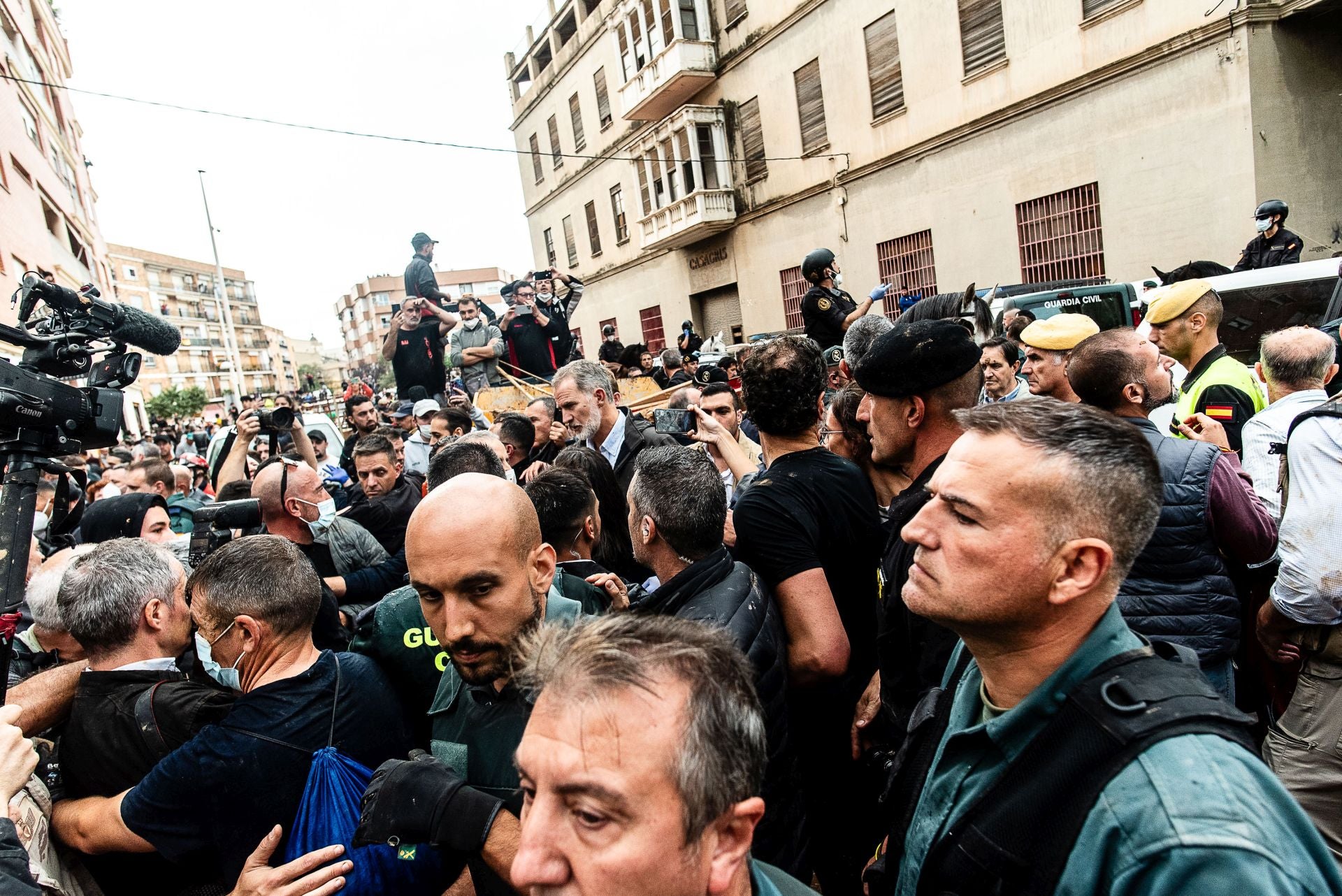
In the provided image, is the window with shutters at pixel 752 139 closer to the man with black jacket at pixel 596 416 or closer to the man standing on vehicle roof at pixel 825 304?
the man standing on vehicle roof at pixel 825 304

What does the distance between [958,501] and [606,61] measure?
2707 cm

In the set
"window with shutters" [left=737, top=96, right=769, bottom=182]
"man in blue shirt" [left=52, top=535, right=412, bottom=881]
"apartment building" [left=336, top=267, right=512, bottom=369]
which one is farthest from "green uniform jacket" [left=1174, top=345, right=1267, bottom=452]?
"apartment building" [left=336, top=267, right=512, bottom=369]

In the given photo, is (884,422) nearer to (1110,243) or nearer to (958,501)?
(958,501)

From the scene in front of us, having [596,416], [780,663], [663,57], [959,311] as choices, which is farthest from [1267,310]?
[663,57]

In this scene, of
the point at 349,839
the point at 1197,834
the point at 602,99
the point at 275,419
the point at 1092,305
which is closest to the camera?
the point at 1197,834

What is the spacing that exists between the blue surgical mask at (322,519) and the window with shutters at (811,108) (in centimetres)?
1697

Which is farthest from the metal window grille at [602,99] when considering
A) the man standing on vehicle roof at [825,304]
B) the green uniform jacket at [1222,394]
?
the green uniform jacket at [1222,394]

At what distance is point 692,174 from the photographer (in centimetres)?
2183

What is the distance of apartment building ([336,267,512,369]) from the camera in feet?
308

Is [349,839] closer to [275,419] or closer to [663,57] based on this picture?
[275,419]

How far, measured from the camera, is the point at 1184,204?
38.0 feet

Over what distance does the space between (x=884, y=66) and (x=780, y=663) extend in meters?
17.0

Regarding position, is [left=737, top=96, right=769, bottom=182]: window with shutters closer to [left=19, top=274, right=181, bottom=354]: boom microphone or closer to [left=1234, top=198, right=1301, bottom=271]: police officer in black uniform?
[left=1234, top=198, right=1301, bottom=271]: police officer in black uniform

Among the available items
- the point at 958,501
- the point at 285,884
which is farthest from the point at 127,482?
the point at 958,501
